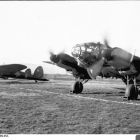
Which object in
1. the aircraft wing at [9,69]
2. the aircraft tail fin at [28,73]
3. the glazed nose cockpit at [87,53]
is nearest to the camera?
the glazed nose cockpit at [87,53]

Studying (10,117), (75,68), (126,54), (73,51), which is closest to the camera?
(10,117)

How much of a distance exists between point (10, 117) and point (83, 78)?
10.5 metres

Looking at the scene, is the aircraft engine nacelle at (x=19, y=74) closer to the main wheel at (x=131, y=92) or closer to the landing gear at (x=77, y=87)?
the landing gear at (x=77, y=87)

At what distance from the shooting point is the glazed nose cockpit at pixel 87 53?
15.4 metres

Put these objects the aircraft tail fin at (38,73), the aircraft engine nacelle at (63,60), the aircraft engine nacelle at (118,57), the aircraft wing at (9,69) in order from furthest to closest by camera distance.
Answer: the aircraft tail fin at (38,73) < the aircraft wing at (9,69) < the aircraft engine nacelle at (63,60) < the aircraft engine nacelle at (118,57)

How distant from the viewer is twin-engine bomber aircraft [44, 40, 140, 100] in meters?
13.6

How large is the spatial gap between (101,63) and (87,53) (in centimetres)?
134

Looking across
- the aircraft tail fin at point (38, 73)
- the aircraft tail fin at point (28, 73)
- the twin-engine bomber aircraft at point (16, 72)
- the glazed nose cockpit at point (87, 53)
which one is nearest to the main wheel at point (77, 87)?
the glazed nose cockpit at point (87, 53)

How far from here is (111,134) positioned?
642 cm
